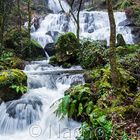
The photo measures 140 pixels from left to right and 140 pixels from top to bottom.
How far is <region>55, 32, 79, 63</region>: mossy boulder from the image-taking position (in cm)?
1703

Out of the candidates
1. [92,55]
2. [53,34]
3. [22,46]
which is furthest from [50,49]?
[92,55]

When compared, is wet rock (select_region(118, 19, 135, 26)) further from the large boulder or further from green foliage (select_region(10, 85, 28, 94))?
green foliage (select_region(10, 85, 28, 94))

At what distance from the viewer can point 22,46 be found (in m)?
19.5

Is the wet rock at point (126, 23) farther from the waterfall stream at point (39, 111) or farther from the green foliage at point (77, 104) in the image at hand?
the green foliage at point (77, 104)

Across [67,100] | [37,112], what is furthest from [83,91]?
[37,112]

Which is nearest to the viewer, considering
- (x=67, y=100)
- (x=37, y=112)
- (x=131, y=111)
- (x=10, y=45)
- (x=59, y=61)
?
(x=131, y=111)

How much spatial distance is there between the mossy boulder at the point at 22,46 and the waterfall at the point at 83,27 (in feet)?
11.0

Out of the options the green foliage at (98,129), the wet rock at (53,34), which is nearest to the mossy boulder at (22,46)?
the wet rock at (53,34)

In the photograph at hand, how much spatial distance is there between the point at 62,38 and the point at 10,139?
9.40m

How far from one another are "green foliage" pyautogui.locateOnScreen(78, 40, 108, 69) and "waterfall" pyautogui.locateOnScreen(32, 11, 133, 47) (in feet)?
24.1

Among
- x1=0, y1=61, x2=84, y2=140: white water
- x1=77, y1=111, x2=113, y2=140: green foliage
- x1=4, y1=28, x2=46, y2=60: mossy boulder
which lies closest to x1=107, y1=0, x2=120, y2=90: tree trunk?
x1=0, y1=61, x2=84, y2=140: white water

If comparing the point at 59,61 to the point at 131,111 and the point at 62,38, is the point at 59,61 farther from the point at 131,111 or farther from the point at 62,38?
the point at 131,111

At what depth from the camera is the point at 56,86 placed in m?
12.9

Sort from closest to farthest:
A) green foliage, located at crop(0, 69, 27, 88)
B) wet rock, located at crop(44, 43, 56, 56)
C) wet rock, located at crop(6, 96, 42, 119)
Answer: wet rock, located at crop(6, 96, 42, 119), green foliage, located at crop(0, 69, 27, 88), wet rock, located at crop(44, 43, 56, 56)
